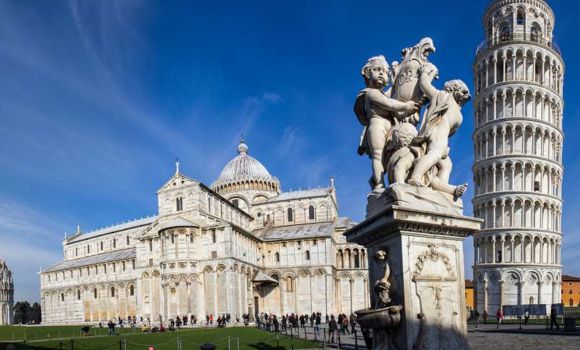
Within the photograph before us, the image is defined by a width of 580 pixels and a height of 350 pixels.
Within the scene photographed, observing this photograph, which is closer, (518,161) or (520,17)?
(518,161)

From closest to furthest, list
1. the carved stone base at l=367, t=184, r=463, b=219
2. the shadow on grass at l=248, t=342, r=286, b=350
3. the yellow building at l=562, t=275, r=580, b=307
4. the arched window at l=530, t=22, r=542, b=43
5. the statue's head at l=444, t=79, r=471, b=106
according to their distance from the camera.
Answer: the carved stone base at l=367, t=184, r=463, b=219, the statue's head at l=444, t=79, r=471, b=106, the shadow on grass at l=248, t=342, r=286, b=350, the arched window at l=530, t=22, r=542, b=43, the yellow building at l=562, t=275, r=580, b=307

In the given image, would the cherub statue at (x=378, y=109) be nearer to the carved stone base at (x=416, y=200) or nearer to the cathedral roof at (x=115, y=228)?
the carved stone base at (x=416, y=200)

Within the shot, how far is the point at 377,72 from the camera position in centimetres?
571

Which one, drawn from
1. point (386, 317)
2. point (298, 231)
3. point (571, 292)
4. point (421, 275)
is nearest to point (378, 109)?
point (421, 275)

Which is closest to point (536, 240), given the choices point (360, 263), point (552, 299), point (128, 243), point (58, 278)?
point (552, 299)

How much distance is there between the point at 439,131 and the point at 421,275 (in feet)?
5.71

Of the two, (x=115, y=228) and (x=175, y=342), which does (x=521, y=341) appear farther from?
(x=115, y=228)

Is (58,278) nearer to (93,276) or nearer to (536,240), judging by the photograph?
(93,276)

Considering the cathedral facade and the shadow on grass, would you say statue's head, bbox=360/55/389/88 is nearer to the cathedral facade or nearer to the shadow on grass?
the shadow on grass

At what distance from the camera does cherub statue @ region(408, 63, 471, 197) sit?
208 inches

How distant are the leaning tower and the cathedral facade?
1904cm

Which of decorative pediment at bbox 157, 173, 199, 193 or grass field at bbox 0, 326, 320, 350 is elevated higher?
decorative pediment at bbox 157, 173, 199, 193

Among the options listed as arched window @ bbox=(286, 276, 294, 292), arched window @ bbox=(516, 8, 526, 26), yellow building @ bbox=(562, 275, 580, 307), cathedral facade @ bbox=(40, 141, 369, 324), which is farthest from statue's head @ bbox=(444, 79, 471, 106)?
yellow building @ bbox=(562, 275, 580, 307)

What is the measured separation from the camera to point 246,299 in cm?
5788
